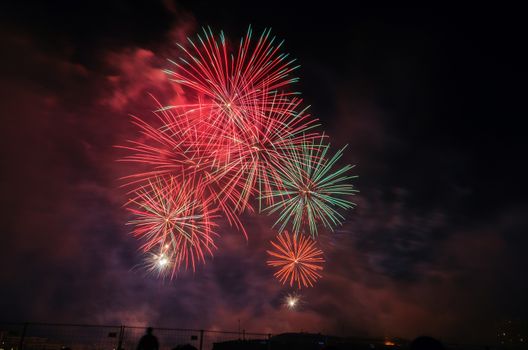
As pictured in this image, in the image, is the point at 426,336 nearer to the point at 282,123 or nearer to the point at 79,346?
the point at 282,123

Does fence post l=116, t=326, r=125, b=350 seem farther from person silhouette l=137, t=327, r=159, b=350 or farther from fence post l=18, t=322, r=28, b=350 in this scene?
person silhouette l=137, t=327, r=159, b=350

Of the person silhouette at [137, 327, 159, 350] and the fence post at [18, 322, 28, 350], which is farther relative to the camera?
the fence post at [18, 322, 28, 350]

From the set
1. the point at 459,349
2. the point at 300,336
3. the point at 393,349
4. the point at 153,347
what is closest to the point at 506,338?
the point at 300,336

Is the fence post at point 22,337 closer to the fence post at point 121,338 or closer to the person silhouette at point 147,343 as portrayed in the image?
the fence post at point 121,338

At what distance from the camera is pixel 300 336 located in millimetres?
79000

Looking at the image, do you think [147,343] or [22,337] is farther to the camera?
[22,337]

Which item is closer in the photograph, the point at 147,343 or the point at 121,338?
the point at 147,343

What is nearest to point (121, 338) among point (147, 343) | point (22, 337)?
point (22, 337)

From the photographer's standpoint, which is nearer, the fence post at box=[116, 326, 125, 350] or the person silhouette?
the person silhouette

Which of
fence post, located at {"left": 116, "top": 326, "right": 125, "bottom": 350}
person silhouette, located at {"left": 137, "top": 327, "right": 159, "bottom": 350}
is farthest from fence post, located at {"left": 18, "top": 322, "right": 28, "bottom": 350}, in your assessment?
person silhouette, located at {"left": 137, "top": 327, "right": 159, "bottom": 350}

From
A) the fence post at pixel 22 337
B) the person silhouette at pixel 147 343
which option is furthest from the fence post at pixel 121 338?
the person silhouette at pixel 147 343

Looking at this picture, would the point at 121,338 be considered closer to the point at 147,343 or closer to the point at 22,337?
the point at 22,337

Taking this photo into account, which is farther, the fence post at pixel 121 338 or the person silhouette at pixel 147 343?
the fence post at pixel 121 338

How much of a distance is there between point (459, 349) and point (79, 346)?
79.4 ft
